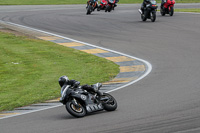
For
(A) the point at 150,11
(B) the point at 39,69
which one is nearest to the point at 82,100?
(B) the point at 39,69

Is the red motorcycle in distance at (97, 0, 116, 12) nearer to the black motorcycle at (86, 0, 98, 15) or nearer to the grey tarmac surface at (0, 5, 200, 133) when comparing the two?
the black motorcycle at (86, 0, 98, 15)

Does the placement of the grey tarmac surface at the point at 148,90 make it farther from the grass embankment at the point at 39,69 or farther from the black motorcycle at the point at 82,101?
the grass embankment at the point at 39,69

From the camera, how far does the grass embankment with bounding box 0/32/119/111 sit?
12289 millimetres

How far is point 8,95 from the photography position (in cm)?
1233

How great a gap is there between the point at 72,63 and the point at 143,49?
Result: 383cm

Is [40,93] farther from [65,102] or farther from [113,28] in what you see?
[113,28]

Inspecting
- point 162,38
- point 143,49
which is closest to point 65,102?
point 143,49

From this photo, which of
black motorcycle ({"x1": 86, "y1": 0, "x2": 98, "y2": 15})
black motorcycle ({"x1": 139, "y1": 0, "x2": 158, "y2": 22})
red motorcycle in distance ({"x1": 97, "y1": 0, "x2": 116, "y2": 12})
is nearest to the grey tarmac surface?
black motorcycle ({"x1": 139, "y1": 0, "x2": 158, "y2": 22})

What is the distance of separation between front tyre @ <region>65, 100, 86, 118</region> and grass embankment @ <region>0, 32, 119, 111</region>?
8.61ft

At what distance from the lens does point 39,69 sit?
52.1 ft

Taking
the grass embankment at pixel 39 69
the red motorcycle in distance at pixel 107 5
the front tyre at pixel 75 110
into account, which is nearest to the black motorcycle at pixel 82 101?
the front tyre at pixel 75 110

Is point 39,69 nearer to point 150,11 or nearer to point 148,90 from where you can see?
point 148,90

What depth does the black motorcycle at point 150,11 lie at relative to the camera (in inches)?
1115

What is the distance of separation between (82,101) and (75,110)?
0.28 m
